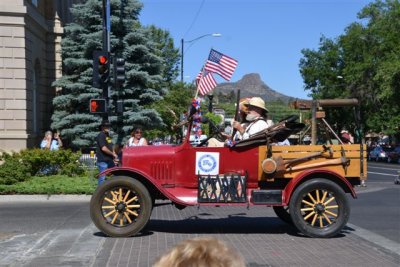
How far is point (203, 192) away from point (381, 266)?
2.85 metres

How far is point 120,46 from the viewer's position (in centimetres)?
2556

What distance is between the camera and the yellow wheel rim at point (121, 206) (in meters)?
8.62

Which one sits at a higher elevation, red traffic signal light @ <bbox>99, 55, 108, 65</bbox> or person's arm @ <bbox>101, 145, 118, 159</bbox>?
red traffic signal light @ <bbox>99, 55, 108, 65</bbox>

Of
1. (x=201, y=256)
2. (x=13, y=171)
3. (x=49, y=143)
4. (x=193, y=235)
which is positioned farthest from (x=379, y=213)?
(x=49, y=143)

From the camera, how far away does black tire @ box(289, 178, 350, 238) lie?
8.59 metres

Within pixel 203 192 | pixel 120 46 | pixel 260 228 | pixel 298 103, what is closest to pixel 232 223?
pixel 260 228

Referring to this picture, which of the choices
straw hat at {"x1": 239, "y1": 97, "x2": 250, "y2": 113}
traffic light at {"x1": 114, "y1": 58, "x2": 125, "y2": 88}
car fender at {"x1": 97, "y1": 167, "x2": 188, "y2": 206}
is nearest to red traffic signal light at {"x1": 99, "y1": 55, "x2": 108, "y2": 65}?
traffic light at {"x1": 114, "y1": 58, "x2": 125, "y2": 88}

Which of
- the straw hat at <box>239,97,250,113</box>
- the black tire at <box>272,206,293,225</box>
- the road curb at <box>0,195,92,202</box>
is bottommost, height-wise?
the road curb at <box>0,195,92,202</box>

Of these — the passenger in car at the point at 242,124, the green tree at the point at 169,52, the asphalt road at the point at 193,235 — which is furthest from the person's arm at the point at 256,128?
the green tree at the point at 169,52

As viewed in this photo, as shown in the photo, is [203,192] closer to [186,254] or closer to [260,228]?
[260,228]

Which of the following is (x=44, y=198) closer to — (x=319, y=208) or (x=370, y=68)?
(x=319, y=208)

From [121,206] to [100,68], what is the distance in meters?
8.15

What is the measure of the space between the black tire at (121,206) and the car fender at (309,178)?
202 centimetres

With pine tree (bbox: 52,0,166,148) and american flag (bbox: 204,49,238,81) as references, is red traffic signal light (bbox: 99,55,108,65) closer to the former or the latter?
american flag (bbox: 204,49,238,81)
